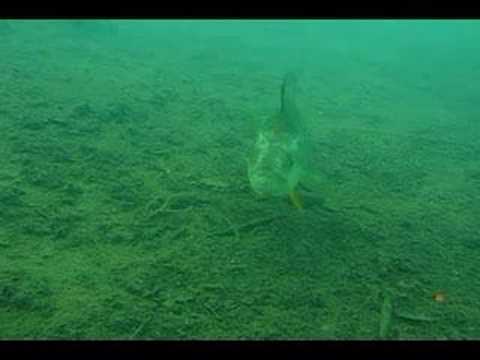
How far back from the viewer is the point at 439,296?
4.26m

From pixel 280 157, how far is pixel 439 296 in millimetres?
2150

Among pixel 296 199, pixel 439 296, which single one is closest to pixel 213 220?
pixel 296 199

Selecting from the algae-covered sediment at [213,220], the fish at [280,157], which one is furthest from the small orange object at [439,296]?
the fish at [280,157]

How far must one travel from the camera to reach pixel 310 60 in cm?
1903

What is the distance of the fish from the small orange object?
1.68 metres

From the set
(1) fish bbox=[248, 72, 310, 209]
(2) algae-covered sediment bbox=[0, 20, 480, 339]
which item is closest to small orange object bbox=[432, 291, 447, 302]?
(2) algae-covered sediment bbox=[0, 20, 480, 339]

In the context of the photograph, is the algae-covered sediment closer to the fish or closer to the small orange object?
the small orange object

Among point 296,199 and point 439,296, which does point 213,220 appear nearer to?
point 296,199

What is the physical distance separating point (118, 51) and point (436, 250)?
1273 centimetres

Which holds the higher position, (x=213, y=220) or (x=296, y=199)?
(x=296, y=199)

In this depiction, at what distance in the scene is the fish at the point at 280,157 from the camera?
522 centimetres
